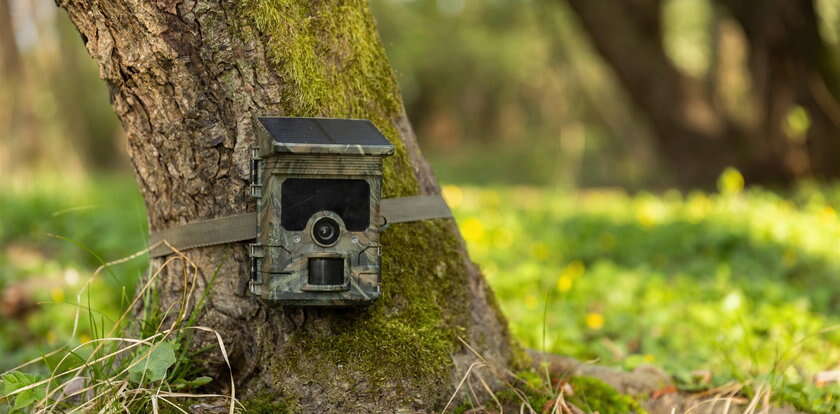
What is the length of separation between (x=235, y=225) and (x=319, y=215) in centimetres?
33

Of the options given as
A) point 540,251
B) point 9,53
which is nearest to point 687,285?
point 540,251

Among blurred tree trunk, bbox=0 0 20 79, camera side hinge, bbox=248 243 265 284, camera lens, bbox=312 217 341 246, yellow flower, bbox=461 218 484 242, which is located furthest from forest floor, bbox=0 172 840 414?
blurred tree trunk, bbox=0 0 20 79

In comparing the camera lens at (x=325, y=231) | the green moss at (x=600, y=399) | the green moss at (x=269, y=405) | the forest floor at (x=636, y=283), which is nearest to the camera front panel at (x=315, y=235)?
the camera lens at (x=325, y=231)

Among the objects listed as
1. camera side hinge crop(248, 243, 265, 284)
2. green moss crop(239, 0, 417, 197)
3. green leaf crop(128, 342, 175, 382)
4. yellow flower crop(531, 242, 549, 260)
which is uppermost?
green moss crop(239, 0, 417, 197)

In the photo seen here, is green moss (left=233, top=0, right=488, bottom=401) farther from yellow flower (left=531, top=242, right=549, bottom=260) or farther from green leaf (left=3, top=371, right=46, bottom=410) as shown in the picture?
yellow flower (left=531, top=242, right=549, bottom=260)

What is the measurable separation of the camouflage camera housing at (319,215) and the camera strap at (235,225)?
13 centimetres

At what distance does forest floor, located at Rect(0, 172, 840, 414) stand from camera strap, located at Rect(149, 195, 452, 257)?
0.19 meters

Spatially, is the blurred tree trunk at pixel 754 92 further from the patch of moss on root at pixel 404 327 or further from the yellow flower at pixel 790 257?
the patch of moss on root at pixel 404 327

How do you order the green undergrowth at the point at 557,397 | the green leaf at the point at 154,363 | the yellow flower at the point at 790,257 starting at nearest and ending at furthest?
the green leaf at the point at 154,363
the green undergrowth at the point at 557,397
the yellow flower at the point at 790,257

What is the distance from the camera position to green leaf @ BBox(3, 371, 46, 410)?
7.42ft

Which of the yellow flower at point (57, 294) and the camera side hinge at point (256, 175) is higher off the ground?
the camera side hinge at point (256, 175)

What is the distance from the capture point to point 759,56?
33.2 ft

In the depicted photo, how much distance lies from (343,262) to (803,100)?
940 cm

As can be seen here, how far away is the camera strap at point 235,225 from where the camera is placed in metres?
2.34
